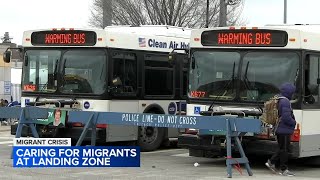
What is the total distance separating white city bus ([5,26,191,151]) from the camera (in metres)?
14.6

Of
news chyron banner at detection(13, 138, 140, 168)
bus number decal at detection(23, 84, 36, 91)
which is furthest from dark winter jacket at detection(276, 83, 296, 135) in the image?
bus number decal at detection(23, 84, 36, 91)

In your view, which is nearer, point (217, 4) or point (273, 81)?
point (273, 81)

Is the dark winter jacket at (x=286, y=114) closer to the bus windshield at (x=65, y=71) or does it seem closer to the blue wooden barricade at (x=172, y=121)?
the blue wooden barricade at (x=172, y=121)

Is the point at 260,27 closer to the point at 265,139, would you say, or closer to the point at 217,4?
the point at 265,139

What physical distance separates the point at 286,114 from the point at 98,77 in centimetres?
494

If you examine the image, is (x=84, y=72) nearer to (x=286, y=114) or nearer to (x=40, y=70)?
(x=40, y=70)

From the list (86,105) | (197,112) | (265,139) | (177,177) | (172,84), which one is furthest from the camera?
(172,84)

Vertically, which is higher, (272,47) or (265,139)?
(272,47)

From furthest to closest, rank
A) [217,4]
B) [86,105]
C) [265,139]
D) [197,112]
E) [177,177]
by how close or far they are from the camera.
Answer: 1. [217,4]
2. [86,105]
3. [197,112]
4. [265,139]
5. [177,177]

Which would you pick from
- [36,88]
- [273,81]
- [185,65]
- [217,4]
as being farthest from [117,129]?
[217,4]

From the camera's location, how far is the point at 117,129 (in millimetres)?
14938

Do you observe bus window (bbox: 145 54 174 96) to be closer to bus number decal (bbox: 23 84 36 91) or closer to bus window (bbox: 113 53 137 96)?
bus window (bbox: 113 53 137 96)

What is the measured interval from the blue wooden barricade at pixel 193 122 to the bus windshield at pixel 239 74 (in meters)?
1.25

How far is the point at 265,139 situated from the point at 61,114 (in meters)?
4.47
